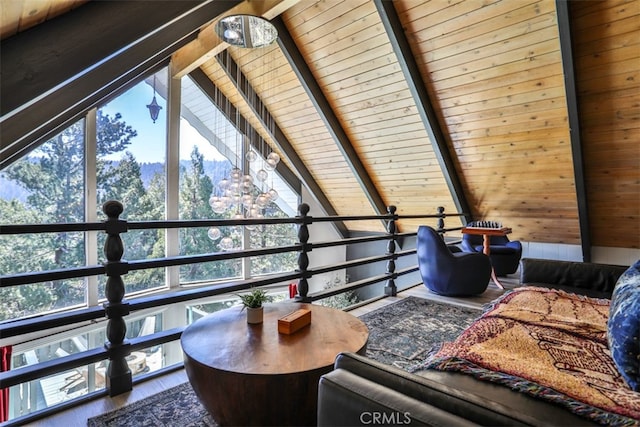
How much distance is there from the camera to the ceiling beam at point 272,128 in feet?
18.0

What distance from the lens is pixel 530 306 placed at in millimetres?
2098

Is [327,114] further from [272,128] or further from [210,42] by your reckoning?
[210,42]

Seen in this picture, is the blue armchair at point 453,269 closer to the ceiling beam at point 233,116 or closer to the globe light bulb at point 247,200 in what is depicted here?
the globe light bulb at point 247,200

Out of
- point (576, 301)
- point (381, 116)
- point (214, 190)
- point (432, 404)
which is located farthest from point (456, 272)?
point (214, 190)

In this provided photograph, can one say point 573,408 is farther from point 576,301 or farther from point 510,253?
point 510,253

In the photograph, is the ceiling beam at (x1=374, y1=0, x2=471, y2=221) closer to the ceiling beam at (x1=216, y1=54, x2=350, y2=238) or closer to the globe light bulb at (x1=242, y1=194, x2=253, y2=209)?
the globe light bulb at (x1=242, y1=194, x2=253, y2=209)

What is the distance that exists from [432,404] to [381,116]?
15.3 feet

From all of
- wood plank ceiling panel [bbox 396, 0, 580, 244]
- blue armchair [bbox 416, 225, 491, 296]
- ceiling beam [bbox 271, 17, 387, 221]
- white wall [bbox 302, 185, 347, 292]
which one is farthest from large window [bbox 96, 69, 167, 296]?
blue armchair [bbox 416, 225, 491, 296]

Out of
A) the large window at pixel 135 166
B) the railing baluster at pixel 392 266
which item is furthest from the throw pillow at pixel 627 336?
the large window at pixel 135 166

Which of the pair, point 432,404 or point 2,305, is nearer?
point 432,404

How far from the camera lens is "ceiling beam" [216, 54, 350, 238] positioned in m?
5.50

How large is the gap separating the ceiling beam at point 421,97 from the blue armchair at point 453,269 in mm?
1549

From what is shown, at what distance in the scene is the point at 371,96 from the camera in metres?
4.85

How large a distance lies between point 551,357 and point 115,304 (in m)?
2.22
